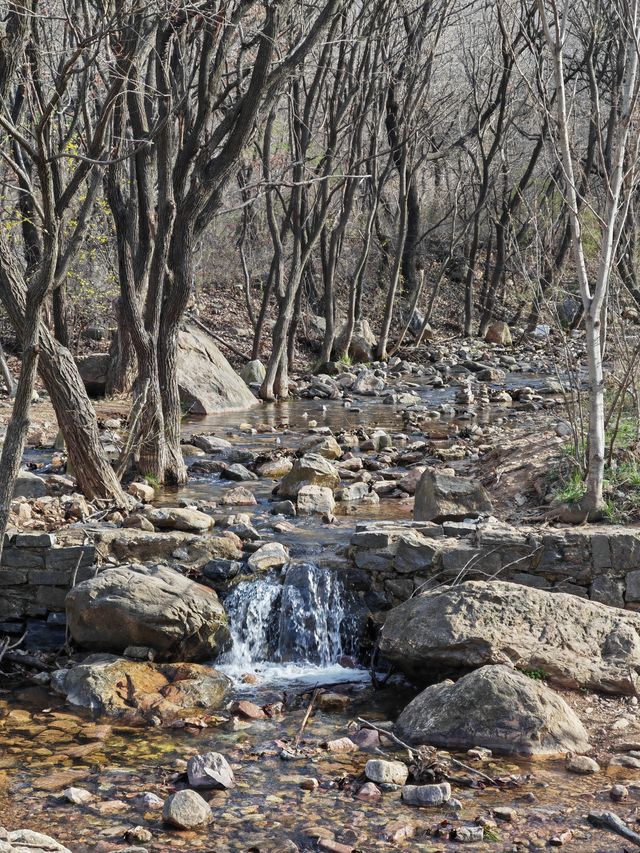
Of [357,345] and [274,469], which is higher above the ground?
[357,345]

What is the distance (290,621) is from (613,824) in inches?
107

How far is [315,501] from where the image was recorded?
7574mm

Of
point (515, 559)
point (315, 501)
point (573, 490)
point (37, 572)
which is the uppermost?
point (573, 490)

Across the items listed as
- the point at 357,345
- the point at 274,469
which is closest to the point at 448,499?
the point at 274,469

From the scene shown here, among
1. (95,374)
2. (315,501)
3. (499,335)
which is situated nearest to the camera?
(315,501)

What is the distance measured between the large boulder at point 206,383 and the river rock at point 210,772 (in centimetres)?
916

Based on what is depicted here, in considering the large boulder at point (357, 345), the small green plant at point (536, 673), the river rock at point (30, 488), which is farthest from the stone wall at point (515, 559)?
the large boulder at point (357, 345)

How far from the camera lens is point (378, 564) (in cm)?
586

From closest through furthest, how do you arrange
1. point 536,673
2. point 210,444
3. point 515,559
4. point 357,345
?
point 536,673 < point 515,559 < point 210,444 < point 357,345

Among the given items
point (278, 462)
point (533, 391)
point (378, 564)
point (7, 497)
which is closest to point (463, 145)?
point (533, 391)

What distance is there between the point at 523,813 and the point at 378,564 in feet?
7.76

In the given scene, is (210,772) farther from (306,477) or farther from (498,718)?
(306,477)

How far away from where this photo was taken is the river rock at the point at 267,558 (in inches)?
237

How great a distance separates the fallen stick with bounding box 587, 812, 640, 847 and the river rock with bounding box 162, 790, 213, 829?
153 cm
